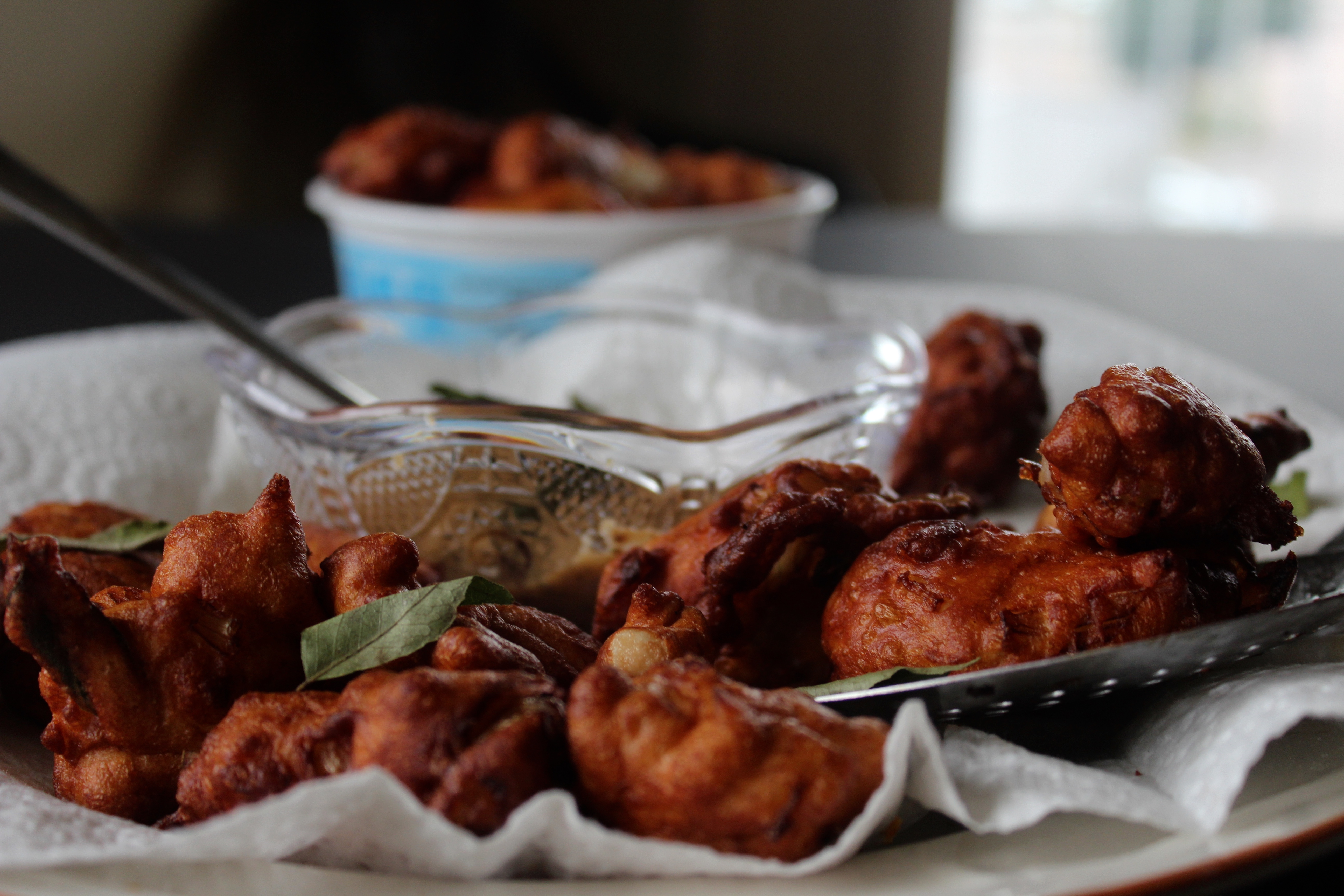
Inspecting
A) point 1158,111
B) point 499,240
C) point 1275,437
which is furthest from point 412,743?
point 1158,111

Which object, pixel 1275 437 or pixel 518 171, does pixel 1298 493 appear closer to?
pixel 1275 437

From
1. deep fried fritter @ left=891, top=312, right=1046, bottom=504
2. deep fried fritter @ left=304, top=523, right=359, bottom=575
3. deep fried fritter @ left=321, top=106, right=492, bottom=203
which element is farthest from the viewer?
deep fried fritter @ left=321, top=106, right=492, bottom=203

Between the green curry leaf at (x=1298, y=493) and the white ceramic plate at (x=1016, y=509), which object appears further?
the green curry leaf at (x=1298, y=493)

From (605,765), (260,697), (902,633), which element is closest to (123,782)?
(260,697)

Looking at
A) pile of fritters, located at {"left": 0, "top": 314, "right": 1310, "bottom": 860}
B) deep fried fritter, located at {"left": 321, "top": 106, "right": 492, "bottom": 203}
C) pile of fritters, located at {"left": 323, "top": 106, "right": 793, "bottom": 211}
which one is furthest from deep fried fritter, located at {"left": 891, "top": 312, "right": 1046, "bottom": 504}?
deep fried fritter, located at {"left": 321, "top": 106, "right": 492, "bottom": 203}

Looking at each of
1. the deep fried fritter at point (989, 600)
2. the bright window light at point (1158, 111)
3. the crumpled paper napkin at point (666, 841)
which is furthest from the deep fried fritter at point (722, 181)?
the bright window light at point (1158, 111)

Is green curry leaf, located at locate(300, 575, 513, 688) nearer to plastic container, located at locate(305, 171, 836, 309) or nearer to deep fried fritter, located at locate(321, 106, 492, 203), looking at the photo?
plastic container, located at locate(305, 171, 836, 309)

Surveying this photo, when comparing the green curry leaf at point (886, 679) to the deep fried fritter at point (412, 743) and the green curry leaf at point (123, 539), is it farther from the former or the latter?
the green curry leaf at point (123, 539)
